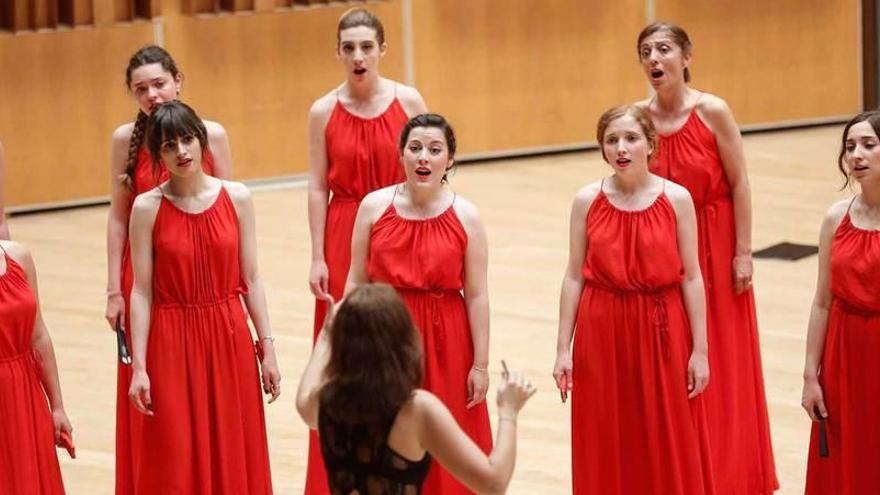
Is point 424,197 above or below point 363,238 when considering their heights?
above

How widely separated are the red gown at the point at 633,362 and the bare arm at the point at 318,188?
1.10 m

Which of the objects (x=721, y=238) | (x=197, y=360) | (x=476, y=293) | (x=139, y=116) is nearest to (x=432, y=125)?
(x=476, y=293)

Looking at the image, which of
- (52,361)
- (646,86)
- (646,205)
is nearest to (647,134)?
(646,205)

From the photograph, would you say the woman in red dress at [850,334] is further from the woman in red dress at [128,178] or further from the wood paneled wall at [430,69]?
the wood paneled wall at [430,69]

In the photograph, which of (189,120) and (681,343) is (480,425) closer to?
(681,343)

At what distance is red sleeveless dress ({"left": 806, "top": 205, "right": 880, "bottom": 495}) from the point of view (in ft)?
16.3

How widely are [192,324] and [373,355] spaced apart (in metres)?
1.72

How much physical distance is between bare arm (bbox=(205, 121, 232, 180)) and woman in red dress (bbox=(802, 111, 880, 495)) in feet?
6.42

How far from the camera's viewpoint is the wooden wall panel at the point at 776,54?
40.9 feet

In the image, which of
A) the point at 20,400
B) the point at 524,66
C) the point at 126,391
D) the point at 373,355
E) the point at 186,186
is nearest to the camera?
the point at 373,355

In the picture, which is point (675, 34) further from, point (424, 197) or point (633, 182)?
point (424, 197)

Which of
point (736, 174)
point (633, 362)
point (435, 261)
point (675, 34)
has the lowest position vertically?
point (633, 362)

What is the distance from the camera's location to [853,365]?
198 inches

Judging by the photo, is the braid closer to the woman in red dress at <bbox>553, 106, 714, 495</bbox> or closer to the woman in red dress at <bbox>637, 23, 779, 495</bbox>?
the woman in red dress at <bbox>553, 106, 714, 495</bbox>
